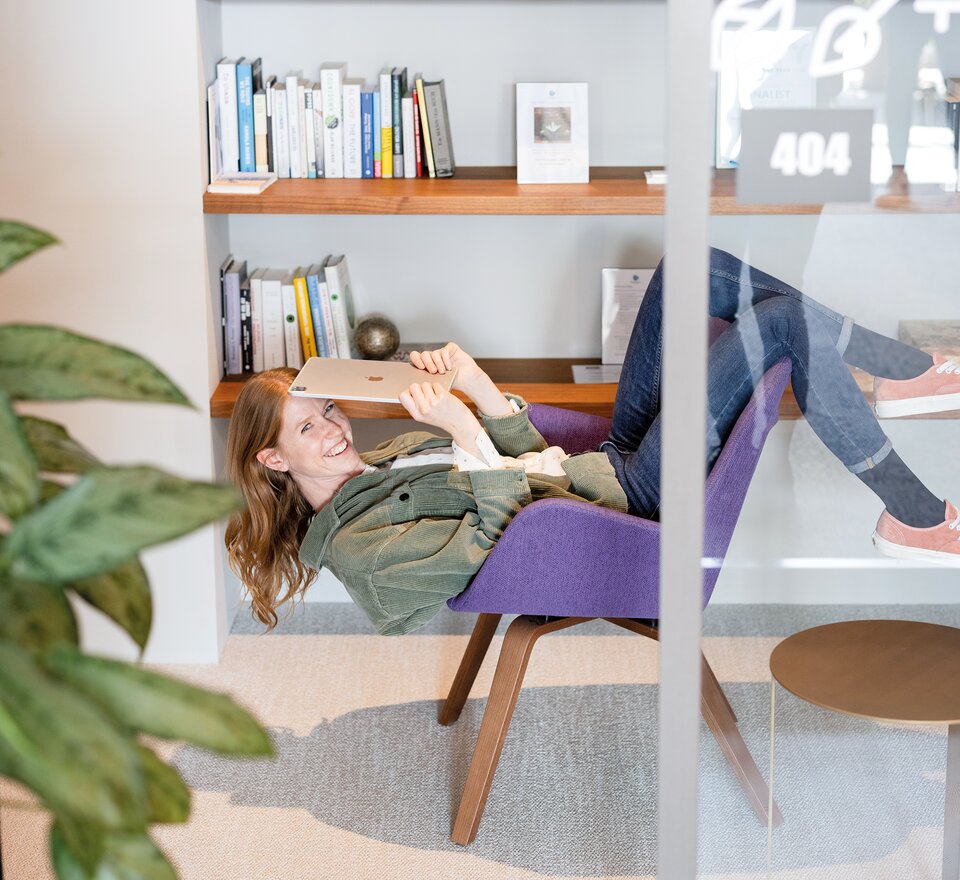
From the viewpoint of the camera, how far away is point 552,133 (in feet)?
9.10

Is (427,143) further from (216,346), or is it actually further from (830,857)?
(830,857)

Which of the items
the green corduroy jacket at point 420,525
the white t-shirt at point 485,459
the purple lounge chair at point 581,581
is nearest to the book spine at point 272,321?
the white t-shirt at point 485,459

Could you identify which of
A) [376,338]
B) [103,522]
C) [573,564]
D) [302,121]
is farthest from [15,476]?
[302,121]

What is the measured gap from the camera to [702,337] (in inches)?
55.3

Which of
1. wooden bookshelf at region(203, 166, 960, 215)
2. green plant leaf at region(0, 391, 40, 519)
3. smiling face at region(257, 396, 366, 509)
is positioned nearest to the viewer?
green plant leaf at region(0, 391, 40, 519)

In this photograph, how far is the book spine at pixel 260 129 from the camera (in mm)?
2711

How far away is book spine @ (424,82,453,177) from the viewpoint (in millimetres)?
2738

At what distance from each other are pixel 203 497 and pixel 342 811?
158 centimetres

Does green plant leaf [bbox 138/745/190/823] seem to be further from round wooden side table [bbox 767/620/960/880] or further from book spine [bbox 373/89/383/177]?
book spine [bbox 373/89/383/177]

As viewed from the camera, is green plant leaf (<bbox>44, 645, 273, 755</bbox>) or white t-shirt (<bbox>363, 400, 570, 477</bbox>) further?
white t-shirt (<bbox>363, 400, 570, 477</bbox>)

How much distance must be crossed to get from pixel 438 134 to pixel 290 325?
59 centimetres

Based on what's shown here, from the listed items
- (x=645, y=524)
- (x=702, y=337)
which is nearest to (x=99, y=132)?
(x=645, y=524)

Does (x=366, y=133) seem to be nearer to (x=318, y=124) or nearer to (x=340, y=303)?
(x=318, y=124)

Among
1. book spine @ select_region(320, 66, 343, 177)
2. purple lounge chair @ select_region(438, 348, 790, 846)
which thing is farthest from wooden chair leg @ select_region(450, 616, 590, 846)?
book spine @ select_region(320, 66, 343, 177)
